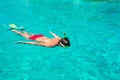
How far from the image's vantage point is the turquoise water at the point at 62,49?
349 inches

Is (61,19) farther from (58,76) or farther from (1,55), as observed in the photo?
(58,76)

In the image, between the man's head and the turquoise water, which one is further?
the man's head

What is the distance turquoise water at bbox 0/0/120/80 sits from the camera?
29.1 feet

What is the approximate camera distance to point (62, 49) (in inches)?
427

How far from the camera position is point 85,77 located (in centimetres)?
863

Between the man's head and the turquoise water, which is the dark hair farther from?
the turquoise water

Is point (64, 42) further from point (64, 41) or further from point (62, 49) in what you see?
point (62, 49)

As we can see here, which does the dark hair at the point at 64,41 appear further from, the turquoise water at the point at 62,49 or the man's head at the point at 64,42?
the turquoise water at the point at 62,49

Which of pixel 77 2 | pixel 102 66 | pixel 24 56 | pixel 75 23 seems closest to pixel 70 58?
pixel 102 66

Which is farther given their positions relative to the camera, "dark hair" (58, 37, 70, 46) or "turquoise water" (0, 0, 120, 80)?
"dark hair" (58, 37, 70, 46)

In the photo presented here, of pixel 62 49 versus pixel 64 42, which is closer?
pixel 64 42

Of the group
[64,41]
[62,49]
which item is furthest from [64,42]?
[62,49]

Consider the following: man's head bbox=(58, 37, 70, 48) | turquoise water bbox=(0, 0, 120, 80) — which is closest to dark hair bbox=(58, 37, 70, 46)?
man's head bbox=(58, 37, 70, 48)

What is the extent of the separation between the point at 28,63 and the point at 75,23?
7014 millimetres
